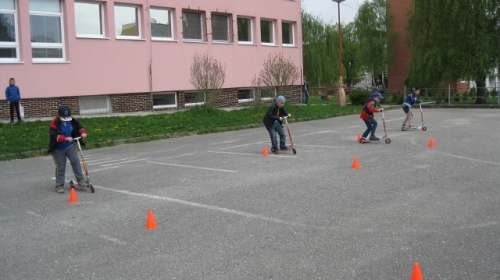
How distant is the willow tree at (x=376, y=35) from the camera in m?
53.6

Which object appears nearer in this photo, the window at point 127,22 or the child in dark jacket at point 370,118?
the child in dark jacket at point 370,118

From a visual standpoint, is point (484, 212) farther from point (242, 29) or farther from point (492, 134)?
point (242, 29)

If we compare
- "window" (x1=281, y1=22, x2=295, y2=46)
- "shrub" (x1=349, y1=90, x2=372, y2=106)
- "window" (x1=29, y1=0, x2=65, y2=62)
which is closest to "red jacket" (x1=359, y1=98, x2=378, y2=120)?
"window" (x1=29, y1=0, x2=65, y2=62)

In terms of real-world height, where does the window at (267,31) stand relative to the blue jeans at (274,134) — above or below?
above

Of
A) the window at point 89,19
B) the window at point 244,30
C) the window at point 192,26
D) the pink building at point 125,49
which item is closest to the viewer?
A: the pink building at point 125,49

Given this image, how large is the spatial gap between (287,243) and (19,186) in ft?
21.3

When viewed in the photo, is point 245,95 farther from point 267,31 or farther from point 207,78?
point 207,78

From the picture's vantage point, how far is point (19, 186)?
10.5m

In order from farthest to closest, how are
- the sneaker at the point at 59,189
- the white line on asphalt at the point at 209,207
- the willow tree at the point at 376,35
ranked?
the willow tree at the point at 376,35
the sneaker at the point at 59,189
the white line on asphalt at the point at 209,207

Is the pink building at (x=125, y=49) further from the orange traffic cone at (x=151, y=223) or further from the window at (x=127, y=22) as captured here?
the orange traffic cone at (x=151, y=223)

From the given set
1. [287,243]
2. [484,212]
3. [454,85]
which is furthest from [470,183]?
[454,85]

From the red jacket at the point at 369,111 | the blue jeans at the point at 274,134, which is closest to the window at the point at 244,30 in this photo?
the red jacket at the point at 369,111

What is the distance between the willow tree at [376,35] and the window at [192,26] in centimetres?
2918

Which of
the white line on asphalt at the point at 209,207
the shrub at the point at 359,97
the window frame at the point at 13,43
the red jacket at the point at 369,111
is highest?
the window frame at the point at 13,43
